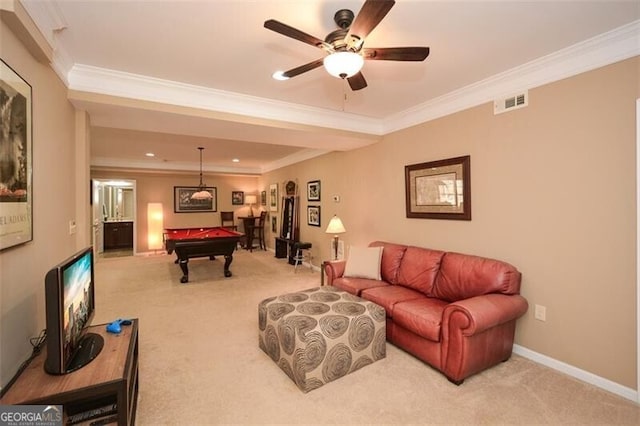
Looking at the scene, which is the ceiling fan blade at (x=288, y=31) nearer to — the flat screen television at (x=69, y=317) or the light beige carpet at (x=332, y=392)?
the flat screen television at (x=69, y=317)

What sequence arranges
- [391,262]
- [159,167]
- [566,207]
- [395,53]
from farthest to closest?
[159,167] < [391,262] < [566,207] < [395,53]

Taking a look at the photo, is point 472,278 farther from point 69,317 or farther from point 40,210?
point 40,210

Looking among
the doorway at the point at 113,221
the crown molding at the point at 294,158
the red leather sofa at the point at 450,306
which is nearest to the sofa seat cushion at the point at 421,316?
the red leather sofa at the point at 450,306

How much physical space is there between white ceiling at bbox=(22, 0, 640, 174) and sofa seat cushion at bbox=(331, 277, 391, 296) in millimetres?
1917

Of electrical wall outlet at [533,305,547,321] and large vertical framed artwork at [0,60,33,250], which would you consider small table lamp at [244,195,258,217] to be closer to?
large vertical framed artwork at [0,60,33,250]

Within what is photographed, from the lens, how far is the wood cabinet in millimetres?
8867

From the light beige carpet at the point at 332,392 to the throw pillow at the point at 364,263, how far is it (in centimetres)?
97

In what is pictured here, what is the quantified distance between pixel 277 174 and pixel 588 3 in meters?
7.00

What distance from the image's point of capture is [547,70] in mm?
2516

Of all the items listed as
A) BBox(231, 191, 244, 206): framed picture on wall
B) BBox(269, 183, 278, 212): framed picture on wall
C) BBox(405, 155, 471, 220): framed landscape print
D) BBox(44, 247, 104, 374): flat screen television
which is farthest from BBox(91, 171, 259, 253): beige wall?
BBox(44, 247, 104, 374): flat screen television

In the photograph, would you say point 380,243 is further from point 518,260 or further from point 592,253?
point 592,253

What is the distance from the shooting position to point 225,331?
128 inches

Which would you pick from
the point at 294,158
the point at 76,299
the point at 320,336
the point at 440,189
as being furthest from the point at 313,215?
the point at 76,299

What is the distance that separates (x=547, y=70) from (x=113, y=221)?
10.8 metres
